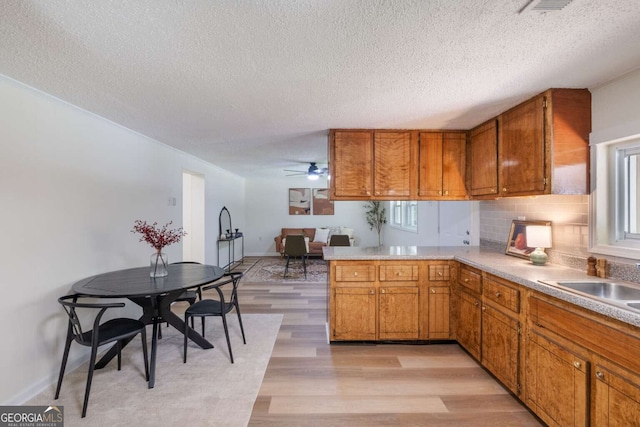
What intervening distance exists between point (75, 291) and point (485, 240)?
12.8 ft

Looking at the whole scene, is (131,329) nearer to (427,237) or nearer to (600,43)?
(600,43)

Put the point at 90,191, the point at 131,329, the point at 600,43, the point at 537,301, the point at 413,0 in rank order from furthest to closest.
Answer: the point at 90,191 < the point at 131,329 < the point at 537,301 < the point at 600,43 < the point at 413,0

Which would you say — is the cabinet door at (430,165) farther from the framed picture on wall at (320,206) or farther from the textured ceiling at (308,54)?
the framed picture on wall at (320,206)

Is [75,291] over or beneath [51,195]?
beneath

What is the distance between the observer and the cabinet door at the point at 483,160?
280 cm

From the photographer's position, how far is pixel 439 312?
2982 mm

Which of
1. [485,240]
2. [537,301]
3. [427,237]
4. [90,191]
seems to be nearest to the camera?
[537,301]

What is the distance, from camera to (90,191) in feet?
8.75

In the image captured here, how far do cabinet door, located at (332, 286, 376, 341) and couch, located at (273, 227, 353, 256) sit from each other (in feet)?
15.4

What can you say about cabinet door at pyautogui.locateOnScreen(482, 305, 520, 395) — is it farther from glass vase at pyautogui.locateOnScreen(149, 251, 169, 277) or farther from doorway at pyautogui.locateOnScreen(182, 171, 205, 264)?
doorway at pyautogui.locateOnScreen(182, 171, 205, 264)

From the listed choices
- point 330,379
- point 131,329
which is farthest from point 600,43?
point 131,329

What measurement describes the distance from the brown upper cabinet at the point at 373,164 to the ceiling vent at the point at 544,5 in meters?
1.95

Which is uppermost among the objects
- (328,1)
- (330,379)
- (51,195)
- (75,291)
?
(328,1)

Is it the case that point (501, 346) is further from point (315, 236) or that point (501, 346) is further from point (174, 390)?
point (315, 236)
